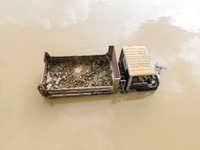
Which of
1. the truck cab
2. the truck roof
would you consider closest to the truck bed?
the truck cab

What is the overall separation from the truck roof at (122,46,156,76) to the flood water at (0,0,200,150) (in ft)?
2.92

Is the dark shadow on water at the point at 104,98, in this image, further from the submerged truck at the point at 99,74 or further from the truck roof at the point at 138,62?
the truck roof at the point at 138,62

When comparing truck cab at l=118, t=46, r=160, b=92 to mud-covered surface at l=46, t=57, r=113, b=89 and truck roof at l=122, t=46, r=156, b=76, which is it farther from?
mud-covered surface at l=46, t=57, r=113, b=89

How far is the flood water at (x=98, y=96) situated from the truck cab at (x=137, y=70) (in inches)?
11.9

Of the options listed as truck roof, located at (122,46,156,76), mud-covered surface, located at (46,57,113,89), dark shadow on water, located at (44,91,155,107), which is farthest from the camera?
mud-covered surface, located at (46,57,113,89)

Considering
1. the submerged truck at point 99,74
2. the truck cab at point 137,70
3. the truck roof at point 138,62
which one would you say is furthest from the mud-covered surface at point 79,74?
the truck roof at point 138,62

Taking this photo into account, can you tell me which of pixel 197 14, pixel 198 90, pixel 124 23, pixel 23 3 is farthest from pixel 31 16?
pixel 197 14

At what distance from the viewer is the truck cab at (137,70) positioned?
12.0ft

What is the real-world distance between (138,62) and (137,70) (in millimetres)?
284

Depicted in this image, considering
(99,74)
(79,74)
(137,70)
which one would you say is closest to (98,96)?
(99,74)

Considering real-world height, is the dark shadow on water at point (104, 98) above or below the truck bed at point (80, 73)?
below

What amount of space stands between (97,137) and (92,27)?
4.78m

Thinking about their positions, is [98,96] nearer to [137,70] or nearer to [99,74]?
[99,74]

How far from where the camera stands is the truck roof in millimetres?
3653
